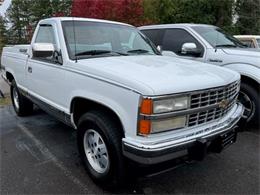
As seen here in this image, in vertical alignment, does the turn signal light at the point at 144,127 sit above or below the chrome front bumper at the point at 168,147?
above

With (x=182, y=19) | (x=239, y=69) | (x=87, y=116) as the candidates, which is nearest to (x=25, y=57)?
(x=87, y=116)

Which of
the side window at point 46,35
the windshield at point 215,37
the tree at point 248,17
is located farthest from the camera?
the tree at point 248,17

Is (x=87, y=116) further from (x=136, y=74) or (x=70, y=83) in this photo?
(x=136, y=74)

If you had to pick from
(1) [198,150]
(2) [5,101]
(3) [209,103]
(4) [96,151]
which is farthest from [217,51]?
(2) [5,101]

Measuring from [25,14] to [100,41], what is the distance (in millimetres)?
34496

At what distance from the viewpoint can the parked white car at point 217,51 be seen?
4762mm

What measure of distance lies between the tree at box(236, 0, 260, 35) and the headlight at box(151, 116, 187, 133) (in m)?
20.2

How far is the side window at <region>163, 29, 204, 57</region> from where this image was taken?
19.5 feet

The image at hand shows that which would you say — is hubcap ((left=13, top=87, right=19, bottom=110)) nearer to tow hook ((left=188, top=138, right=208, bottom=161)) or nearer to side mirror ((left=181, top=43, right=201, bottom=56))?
side mirror ((left=181, top=43, right=201, bottom=56))

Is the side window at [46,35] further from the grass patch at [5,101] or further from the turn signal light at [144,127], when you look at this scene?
the grass patch at [5,101]

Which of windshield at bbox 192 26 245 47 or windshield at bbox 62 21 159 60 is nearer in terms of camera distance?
windshield at bbox 62 21 159 60

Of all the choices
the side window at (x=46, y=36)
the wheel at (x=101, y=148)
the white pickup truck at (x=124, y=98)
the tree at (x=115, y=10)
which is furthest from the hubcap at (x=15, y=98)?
the tree at (x=115, y=10)

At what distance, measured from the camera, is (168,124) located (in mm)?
2582

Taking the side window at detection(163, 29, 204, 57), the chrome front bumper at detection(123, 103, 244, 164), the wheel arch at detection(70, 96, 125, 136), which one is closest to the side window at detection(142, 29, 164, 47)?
the side window at detection(163, 29, 204, 57)
